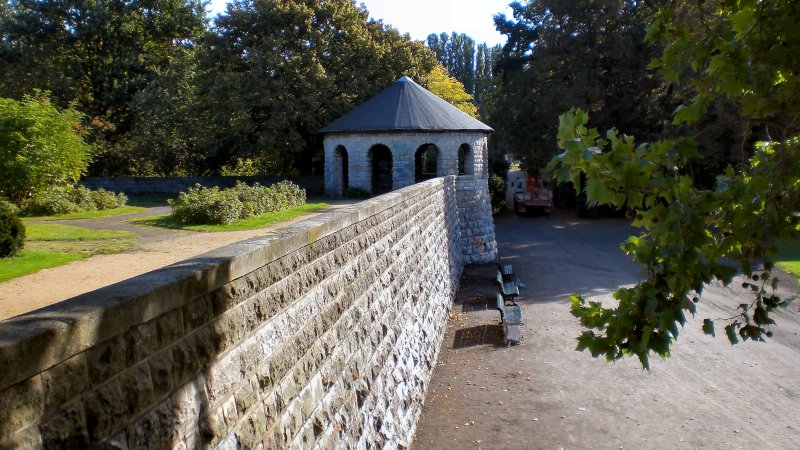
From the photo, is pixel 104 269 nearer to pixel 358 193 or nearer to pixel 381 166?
pixel 358 193

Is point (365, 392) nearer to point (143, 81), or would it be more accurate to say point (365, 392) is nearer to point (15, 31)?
point (143, 81)

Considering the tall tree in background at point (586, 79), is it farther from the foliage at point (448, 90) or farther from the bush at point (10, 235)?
the bush at point (10, 235)

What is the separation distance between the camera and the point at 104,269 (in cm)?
1025

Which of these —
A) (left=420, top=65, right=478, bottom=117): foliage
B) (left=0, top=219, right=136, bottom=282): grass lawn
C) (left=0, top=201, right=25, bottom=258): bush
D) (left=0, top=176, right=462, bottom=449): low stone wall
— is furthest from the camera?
(left=420, top=65, right=478, bottom=117): foliage

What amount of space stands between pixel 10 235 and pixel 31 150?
994 centimetres

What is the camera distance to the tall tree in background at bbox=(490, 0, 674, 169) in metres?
33.3

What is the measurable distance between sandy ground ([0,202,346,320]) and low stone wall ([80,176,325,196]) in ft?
47.8

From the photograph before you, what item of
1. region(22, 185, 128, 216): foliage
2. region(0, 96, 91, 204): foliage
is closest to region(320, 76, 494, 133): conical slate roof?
region(22, 185, 128, 216): foliage

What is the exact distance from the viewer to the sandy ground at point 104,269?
8.37 metres

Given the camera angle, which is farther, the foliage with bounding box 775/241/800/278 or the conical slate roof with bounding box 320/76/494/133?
the conical slate roof with bounding box 320/76/494/133

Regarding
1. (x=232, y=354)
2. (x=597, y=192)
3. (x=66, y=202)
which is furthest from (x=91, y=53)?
(x=597, y=192)

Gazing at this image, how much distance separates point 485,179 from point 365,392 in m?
19.3

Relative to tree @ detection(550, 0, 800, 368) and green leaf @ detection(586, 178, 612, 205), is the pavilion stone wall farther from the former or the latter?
green leaf @ detection(586, 178, 612, 205)

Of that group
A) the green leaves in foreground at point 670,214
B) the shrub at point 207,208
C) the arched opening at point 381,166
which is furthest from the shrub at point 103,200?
the green leaves in foreground at point 670,214
